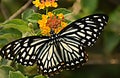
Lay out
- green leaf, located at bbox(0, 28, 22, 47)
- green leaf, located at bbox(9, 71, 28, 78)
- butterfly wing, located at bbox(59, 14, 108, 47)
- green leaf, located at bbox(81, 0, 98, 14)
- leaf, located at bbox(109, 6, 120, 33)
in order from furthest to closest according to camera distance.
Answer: leaf, located at bbox(109, 6, 120, 33)
green leaf, located at bbox(81, 0, 98, 14)
green leaf, located at bbox(0, 28, 22, 47)
butterfly wing, located at bbox(59, 14, 108, 47)
green leaf, located at bbox(9, 71, 28, 78)

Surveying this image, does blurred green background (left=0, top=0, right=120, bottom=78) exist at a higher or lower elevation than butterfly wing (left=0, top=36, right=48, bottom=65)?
higher

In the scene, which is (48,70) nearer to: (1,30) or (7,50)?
(7,50)

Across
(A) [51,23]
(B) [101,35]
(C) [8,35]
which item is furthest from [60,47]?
(B) [101,35]

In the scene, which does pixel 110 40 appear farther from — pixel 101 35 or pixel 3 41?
pixel 3 41

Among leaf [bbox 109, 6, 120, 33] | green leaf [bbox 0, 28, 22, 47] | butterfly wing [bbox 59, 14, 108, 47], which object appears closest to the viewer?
butterfly wing [bbox 59, 14, 108, 47]

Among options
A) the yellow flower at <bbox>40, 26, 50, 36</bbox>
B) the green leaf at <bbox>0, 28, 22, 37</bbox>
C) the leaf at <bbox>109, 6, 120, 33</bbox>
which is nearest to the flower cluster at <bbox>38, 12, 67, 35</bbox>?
the yellow flower at <bbox>40, 26, 50, 36</bbox>

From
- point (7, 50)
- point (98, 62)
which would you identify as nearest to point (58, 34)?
point (7, 50)

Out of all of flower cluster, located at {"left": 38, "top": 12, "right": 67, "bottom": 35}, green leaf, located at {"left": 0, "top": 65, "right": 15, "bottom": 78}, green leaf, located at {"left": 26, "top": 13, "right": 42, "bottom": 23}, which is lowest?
green leaf, located at {"left": 0, "top": 65, "right": 15, "bottom": 78}

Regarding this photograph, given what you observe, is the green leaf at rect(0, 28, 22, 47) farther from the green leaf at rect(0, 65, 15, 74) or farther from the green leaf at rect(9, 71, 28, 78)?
the green leaf at rect(9, 71, 28, 78)
